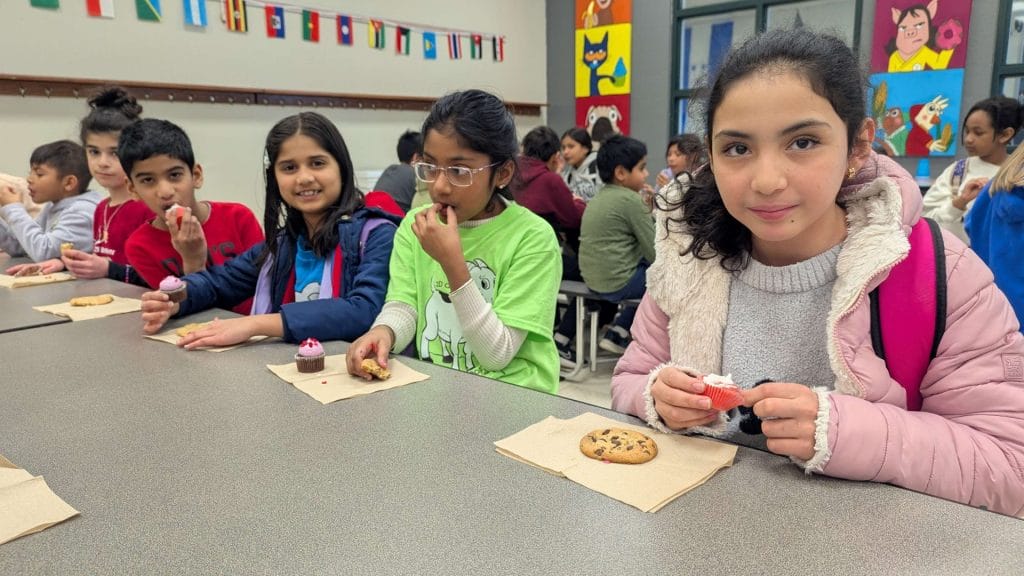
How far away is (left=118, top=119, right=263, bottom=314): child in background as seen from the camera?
2.10 metres

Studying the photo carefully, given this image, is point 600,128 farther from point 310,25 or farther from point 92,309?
point 92,309

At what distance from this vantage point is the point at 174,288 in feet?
5.57

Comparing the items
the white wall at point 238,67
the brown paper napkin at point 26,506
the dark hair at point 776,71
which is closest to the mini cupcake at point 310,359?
the brown paper napkin at point 26,506

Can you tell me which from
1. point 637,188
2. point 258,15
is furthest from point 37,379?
point 258,15

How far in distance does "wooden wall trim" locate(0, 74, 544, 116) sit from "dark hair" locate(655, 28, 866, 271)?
2.48 metres

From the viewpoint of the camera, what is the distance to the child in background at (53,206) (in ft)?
9.34

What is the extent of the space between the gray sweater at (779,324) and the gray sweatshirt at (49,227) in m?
2.89

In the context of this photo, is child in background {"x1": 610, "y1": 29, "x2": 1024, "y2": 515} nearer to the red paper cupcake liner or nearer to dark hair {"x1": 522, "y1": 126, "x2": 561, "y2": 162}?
the red paper cupcake liner

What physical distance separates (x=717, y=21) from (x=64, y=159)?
5.04 metres

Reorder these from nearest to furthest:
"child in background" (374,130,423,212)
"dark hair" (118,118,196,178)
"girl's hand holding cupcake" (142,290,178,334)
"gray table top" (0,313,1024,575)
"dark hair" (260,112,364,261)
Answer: "gray table top" (0,313,1024,575) → "girl's hand holding cupcake" (142,290,178,334) → "dark hair" (260,112,364,261) → "dark hair" (118,118,196,178) → "child in background" (374,130,423,212)

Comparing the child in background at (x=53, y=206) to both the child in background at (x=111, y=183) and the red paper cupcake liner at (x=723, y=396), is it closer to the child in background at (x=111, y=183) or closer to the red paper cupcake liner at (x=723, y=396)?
the child in background at (x=111, y=183)

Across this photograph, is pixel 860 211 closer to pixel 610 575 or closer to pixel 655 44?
pixel 610 575

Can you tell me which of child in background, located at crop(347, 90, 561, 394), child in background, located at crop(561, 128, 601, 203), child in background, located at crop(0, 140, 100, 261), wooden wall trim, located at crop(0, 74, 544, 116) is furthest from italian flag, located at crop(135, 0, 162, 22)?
child in background, located at crop(347, 90, 561, 394)

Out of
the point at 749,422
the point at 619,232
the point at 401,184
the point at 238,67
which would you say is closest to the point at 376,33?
the point at 238,67
